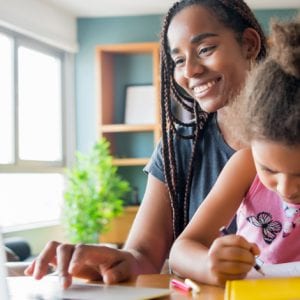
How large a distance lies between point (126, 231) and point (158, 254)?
3.94 metres

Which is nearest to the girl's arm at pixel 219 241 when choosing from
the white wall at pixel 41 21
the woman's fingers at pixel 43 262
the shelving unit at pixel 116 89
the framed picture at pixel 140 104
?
the woman's fingers at pixel 43 262

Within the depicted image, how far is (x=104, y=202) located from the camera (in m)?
5.07

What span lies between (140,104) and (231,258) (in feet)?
15.2

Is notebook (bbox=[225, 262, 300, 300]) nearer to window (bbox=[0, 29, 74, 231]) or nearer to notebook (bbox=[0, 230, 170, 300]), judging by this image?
notebook (bbox=[0, 230, 170, 300])

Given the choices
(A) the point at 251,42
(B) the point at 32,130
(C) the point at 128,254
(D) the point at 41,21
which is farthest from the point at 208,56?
(D) the point at 41,21

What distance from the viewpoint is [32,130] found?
514cm

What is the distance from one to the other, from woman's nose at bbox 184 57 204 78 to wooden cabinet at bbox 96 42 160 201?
3.87m

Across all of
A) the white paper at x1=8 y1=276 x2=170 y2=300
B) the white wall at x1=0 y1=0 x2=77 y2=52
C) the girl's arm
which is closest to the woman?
the girl's arm

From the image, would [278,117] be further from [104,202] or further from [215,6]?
[104,202]

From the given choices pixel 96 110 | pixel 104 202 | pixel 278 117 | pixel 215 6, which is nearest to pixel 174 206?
pixel 215 6

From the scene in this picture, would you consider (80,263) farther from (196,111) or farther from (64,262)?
(196,111)

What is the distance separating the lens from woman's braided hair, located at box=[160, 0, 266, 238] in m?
1.55

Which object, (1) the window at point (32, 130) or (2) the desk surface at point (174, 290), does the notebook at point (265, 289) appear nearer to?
(2) the desk surface at point (174, 290)

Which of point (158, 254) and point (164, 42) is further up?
point (164, 42)
